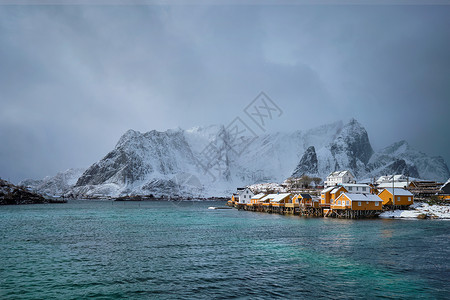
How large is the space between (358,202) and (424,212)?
56.5 feet

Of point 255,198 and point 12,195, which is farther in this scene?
point 12,195

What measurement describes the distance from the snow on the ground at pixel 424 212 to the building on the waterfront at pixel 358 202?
12.4ft

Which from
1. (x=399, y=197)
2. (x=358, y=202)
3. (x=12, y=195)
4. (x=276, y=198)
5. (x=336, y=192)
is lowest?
(x=12, y=195)

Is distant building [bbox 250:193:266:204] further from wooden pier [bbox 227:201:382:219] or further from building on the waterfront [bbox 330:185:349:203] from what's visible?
building on the waterfront [bbox 330:185:349:203]

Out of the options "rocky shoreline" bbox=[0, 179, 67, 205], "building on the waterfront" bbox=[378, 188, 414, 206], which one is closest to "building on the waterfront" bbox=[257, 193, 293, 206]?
"building on the waterfront" bbox=[378, 188, 414, 206]

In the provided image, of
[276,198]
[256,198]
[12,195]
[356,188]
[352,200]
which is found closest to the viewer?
[352,200]

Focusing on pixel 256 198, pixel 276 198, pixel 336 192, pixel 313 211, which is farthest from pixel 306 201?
pixel 256 198

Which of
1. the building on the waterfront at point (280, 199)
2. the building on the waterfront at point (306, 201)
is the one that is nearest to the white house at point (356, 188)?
the building on the waterfront at point (306, 201)

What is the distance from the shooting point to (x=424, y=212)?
82062mm

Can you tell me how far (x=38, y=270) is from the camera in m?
28.0

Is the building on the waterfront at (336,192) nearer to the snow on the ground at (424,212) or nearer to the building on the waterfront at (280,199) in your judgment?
the snow on the ground at (424,212)

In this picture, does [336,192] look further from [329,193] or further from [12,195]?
[12,195]

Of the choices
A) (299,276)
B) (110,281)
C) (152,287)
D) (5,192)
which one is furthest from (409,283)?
(5,192)

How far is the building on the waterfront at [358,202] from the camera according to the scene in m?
82.8
